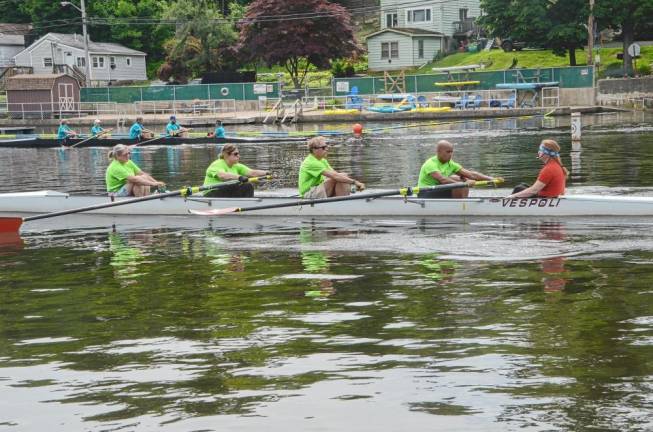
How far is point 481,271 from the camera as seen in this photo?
14.9 metres

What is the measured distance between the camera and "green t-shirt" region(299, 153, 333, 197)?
68.3ft

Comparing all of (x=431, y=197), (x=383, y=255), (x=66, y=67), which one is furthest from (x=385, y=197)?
(x=66, y=67)

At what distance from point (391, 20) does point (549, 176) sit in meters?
75.3

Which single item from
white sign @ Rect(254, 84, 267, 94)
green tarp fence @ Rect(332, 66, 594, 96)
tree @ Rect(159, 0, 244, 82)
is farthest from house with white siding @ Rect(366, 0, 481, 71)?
white sign @ Rect(254, 84, 267, 94)

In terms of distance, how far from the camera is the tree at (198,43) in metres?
82.2

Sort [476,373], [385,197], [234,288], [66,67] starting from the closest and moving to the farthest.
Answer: [476,373]
[234,288]
[385,197]
[66,67]

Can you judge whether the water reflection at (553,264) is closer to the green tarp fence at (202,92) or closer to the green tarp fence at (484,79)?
the green tarp fence at (484,79)

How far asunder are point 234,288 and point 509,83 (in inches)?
2144

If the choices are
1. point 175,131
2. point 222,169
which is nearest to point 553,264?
point 222,169

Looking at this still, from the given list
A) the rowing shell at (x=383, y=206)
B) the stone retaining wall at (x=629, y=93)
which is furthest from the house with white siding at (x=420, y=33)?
the rowing shell at (x=383, y=206)

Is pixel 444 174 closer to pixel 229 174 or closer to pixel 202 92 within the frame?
pixel 229 174

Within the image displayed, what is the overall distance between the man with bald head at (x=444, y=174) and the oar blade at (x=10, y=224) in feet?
27.9

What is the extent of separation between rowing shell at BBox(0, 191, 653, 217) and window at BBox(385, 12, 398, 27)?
7125cm

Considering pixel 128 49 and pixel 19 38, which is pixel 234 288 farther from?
pixel 19 38
